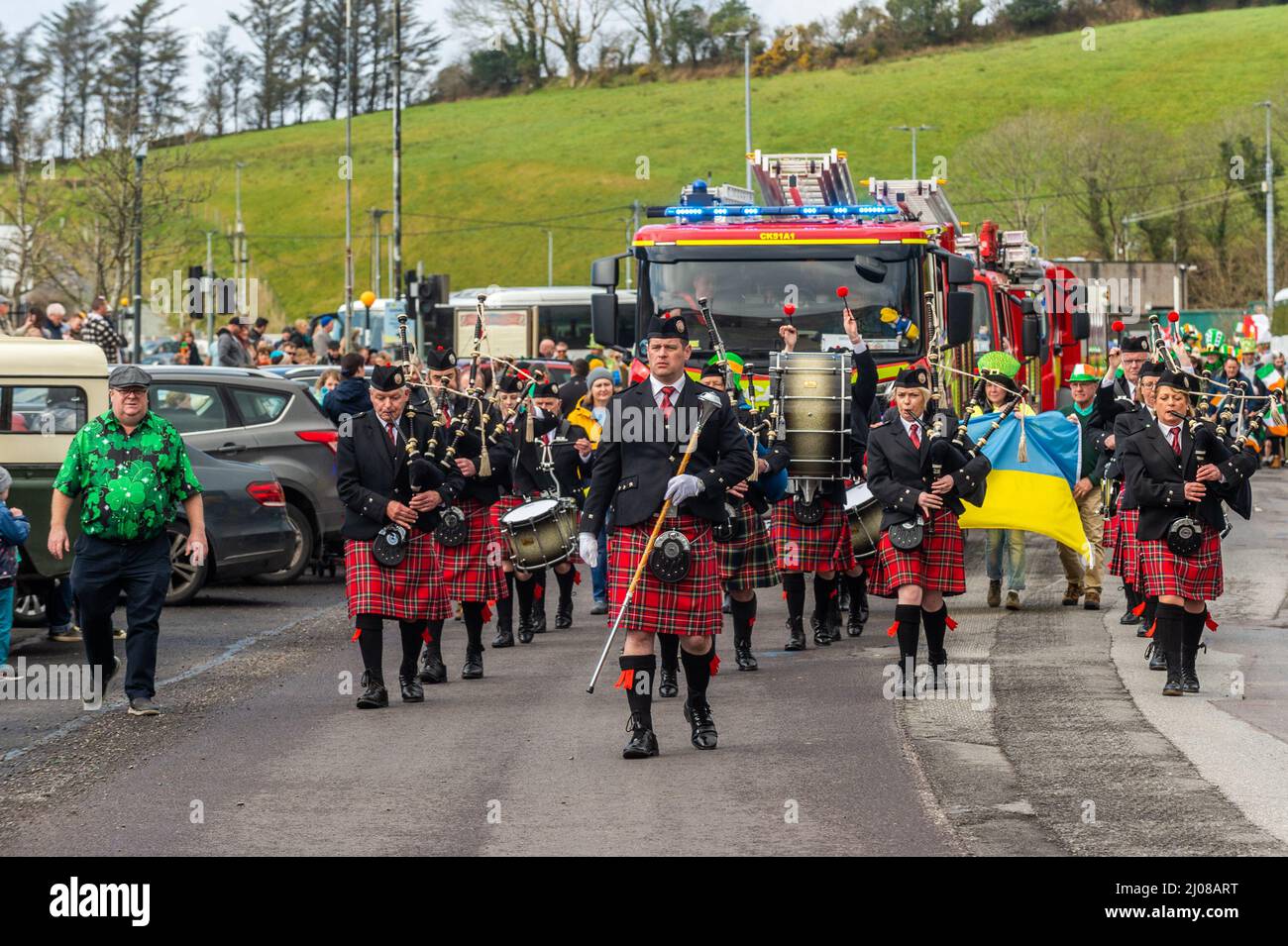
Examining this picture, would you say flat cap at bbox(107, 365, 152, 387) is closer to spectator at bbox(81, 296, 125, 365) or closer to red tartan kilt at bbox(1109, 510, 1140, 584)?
red tartan kilt at bbox(1109, 510, 1140, 584)

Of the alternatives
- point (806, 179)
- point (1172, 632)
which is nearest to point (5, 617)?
point (1172, 632)

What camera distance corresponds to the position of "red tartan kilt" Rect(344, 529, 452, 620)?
10.2m

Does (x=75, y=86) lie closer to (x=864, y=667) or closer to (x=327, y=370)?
(x=327, y=370)

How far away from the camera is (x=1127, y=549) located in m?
11.8

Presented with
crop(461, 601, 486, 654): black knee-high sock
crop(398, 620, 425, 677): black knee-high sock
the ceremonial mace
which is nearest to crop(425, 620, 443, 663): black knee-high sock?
crop(398, 620, 425, 677): black knee-high sock

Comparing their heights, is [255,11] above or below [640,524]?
above

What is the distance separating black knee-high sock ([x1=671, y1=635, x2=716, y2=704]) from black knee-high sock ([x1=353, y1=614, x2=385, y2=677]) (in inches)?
78.8

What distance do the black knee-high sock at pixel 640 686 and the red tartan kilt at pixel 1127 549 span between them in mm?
3773

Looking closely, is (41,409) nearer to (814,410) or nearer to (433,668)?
(433,668)

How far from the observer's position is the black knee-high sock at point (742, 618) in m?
11.6

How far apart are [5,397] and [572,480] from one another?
383 cm

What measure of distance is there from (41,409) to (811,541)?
17.2 feet

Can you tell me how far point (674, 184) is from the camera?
96625 mm

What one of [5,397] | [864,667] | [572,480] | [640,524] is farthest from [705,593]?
[5,397]
